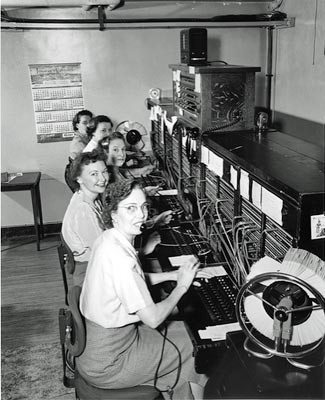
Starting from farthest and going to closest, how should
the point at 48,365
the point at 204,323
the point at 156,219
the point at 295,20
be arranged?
the point at 295,20 < the point at 156,219 < the point at 48,365 < the point at 204,323

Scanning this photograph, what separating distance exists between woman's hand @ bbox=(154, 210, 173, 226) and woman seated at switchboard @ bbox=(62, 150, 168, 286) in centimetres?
21

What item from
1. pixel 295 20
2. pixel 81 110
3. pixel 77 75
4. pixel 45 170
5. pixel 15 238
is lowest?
pixel 15 238

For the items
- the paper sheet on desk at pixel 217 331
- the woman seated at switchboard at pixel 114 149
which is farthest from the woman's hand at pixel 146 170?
the paper sheet on desk at pixel 217 331

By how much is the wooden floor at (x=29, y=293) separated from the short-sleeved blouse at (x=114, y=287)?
1.00 m

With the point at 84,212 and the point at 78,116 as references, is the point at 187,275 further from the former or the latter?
the point at 78,116

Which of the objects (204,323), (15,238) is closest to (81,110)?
(15,238)

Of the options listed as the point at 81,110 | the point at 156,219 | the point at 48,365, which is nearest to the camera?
the point at 48,365

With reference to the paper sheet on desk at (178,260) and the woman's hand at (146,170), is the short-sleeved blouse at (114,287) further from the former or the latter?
the woman's hand at (146,170)

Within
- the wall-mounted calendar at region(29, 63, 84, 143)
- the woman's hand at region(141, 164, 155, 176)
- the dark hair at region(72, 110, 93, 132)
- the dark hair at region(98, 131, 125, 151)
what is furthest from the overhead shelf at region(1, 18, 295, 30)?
the woman's hand at region(141, 164, 155, 176)

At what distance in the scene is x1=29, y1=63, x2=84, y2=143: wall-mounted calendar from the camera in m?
4.79

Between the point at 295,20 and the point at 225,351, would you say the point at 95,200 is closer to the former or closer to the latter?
the point at 225,351

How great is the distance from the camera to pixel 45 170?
507 cm

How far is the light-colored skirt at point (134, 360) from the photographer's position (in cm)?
192

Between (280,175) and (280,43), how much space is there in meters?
3.45
